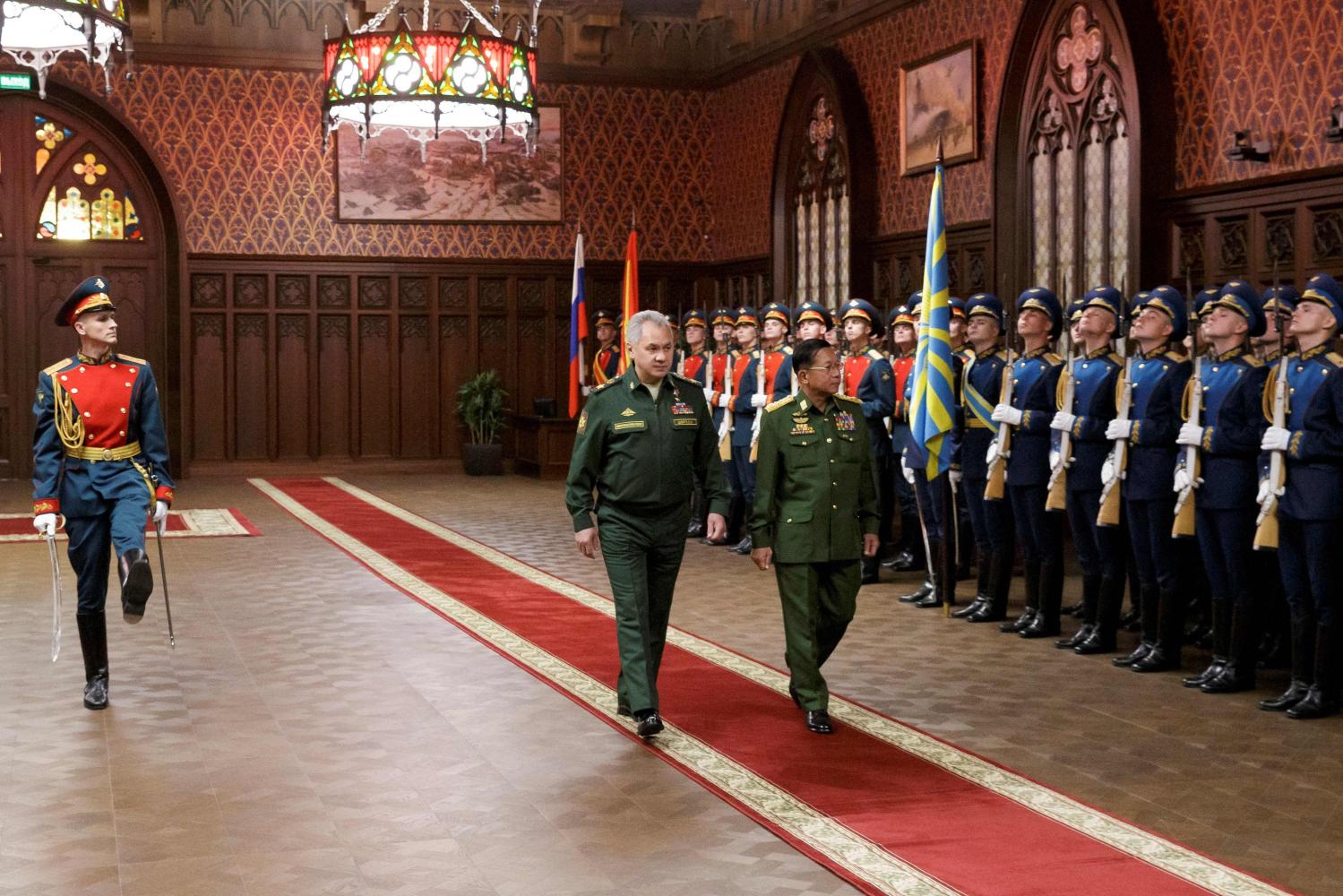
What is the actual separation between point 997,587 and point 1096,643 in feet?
3.11

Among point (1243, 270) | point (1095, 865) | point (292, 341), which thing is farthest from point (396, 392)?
point (1095, 865)

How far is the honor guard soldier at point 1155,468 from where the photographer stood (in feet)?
23.2

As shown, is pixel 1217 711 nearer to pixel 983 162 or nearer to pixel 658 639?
pixel 658 639

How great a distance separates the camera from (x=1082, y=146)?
11.9 metres

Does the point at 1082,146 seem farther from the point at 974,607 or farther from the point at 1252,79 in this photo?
the point at 974,607

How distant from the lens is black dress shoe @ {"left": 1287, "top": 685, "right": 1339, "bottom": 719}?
242 inches

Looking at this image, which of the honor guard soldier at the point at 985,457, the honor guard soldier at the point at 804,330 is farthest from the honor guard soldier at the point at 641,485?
the honor guard soldier at the point at 804,330

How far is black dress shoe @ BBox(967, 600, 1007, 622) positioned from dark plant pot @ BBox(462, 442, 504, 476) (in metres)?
→ 10.7

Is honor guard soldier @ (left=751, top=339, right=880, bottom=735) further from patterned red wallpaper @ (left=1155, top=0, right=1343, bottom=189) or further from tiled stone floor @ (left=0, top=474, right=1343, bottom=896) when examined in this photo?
patterned red wallpaper @ (left=1155, top=0, right=1343, bottom=189)

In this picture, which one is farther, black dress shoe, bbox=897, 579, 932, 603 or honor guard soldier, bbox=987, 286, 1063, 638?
black dress shoe, bbox=897, 579, 932, 603

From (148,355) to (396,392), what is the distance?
113 inches

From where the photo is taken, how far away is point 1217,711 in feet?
20.6

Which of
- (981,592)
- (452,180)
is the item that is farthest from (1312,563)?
(452,180)

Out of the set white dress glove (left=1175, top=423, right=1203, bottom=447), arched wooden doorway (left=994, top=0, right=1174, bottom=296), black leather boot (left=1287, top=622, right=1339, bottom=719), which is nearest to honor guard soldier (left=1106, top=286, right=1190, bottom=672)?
white dress glove (left=1175, top=423, right=1203, bottom=447)
